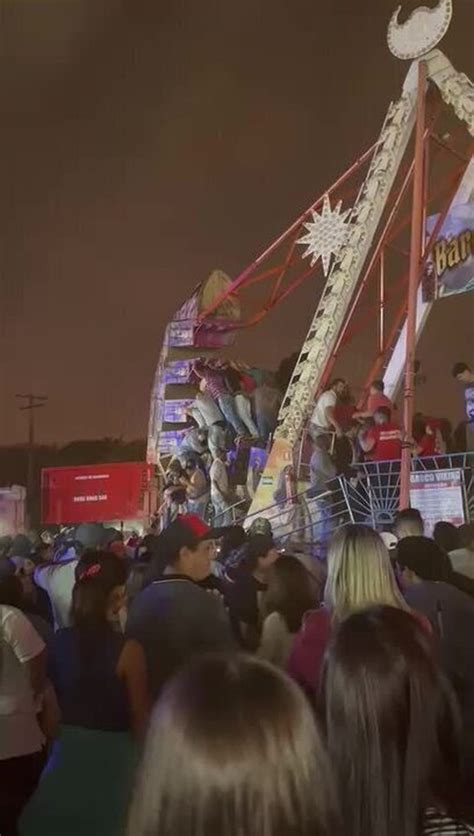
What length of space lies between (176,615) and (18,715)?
0.44m

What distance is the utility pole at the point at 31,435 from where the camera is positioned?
10.7 ft

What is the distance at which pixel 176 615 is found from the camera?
191cm

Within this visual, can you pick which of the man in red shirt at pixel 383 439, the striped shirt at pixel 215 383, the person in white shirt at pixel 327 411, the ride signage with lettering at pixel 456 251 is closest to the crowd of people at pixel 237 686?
the man in red shirt at pixel 383 439

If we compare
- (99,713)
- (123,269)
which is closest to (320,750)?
(99,713)

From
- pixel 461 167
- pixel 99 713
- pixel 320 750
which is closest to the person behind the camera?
pixel 320 750

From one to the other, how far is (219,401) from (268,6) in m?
1.43

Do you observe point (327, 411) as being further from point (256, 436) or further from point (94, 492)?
point (94, 492)

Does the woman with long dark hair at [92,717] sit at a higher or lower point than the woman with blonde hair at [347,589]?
lower

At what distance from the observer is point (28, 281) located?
3385 mm

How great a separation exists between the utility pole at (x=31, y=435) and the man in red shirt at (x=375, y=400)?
114 cm

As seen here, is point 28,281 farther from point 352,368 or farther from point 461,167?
point 461,167

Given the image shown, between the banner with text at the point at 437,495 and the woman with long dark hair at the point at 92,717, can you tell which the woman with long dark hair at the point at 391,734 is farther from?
the banner with text at the point at 437,495

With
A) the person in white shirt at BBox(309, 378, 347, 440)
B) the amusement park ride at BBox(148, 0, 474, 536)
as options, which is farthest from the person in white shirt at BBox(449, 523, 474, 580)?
the person in white shirt at BBox(309, 378, 347, 440)

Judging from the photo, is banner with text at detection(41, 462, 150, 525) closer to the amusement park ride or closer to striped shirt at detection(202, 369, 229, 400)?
the amusement park ride
